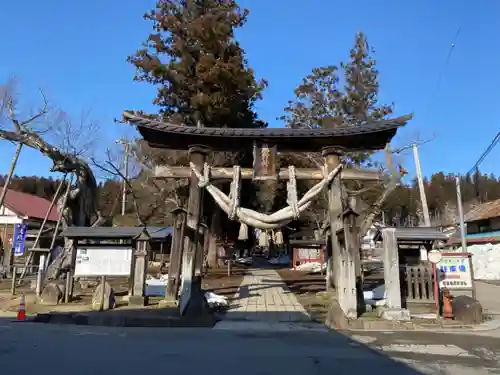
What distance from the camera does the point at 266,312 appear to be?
13938mm

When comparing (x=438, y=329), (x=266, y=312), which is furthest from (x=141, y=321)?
(x=438, y=329)

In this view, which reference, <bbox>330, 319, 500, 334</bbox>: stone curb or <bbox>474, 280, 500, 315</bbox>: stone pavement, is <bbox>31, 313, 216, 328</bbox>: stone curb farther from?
<bbox>474, 280, 500, 315</bbox>: stone pavement

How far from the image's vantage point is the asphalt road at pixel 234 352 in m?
6.71

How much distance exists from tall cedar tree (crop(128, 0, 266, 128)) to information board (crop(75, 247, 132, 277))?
52.1 feet

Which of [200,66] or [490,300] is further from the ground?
[200,66]

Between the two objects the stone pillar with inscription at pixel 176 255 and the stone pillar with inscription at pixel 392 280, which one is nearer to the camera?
the stone pillar with inscription at pixel 392 280

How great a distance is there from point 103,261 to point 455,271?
39.8ft

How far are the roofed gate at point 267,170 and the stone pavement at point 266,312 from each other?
151cm

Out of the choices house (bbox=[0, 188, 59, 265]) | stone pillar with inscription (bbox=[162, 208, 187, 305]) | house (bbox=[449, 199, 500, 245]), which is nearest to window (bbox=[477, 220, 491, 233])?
house (bbox=[449, 199, 500, 245])

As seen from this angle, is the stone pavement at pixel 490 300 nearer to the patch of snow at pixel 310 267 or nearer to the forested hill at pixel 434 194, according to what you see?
the patch of snow at pixel 310 267

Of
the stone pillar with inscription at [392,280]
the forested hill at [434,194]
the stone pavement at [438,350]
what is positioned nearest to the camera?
the stone pavement at [438,350]

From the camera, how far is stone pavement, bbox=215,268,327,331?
39.1ft

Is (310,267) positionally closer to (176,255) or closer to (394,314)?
(394,314)

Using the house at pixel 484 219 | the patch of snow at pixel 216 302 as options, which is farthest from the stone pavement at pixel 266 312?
the house at pixel 484 219
